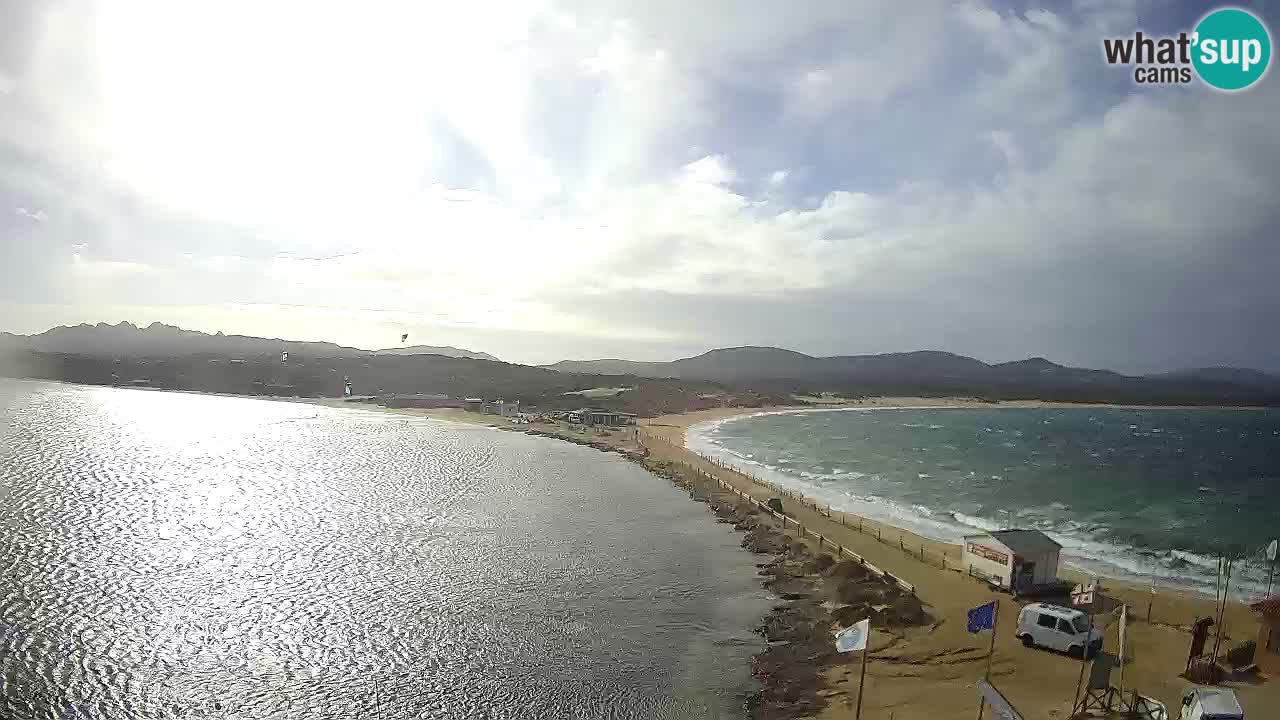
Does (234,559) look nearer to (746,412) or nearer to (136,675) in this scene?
(136,675)

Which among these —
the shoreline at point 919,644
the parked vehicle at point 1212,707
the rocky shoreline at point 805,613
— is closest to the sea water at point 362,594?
the rocky shoreline at point 805,613

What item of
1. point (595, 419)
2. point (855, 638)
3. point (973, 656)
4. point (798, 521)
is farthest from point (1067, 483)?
point (595, 419)

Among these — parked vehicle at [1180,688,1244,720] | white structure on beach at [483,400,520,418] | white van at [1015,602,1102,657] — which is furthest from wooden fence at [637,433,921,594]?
white structure on beach at [483,400,520,418]

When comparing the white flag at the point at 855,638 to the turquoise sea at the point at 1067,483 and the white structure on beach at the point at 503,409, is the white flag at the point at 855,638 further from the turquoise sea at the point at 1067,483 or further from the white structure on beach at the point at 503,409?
the white structure on beach at the point at 503,409

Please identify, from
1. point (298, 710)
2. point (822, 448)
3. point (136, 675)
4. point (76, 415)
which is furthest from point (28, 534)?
point (822, 448)

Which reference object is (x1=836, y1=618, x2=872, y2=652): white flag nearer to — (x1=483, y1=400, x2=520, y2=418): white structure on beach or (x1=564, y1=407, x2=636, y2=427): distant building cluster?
(x1=564, y1=407, x2=636, y2=427): distant building cluster

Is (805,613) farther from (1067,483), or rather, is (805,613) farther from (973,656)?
(1067,483)
